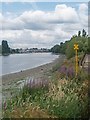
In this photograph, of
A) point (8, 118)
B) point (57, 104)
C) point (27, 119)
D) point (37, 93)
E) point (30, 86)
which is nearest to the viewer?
point (27, 119)

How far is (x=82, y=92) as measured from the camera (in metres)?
7.84

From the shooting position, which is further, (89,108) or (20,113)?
(89,108)

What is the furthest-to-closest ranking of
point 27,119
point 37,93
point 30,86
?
point 30,86 < point 37,93 < point 27,119

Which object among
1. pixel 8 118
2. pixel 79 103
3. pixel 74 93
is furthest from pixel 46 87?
pixel 8 118

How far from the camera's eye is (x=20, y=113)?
21.5ft

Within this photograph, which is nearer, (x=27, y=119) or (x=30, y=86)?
(x=27, y=119)

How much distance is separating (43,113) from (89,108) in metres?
1.19

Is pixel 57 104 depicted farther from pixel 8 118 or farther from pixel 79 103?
pixel 8 118

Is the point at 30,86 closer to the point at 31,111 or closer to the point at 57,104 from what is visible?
the point at 57,104

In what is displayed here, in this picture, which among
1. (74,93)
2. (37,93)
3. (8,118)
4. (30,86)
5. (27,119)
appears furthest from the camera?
(30,86)

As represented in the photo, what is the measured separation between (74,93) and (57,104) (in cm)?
93

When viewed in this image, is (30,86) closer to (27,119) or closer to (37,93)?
(37,93)

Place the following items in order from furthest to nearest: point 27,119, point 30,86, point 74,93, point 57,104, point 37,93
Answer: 1. point 30,86
2. point 37,93
3. point 74,93
4. point 57,104
5. point 27,119

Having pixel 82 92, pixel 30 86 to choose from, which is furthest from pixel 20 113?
pixel 30 86
